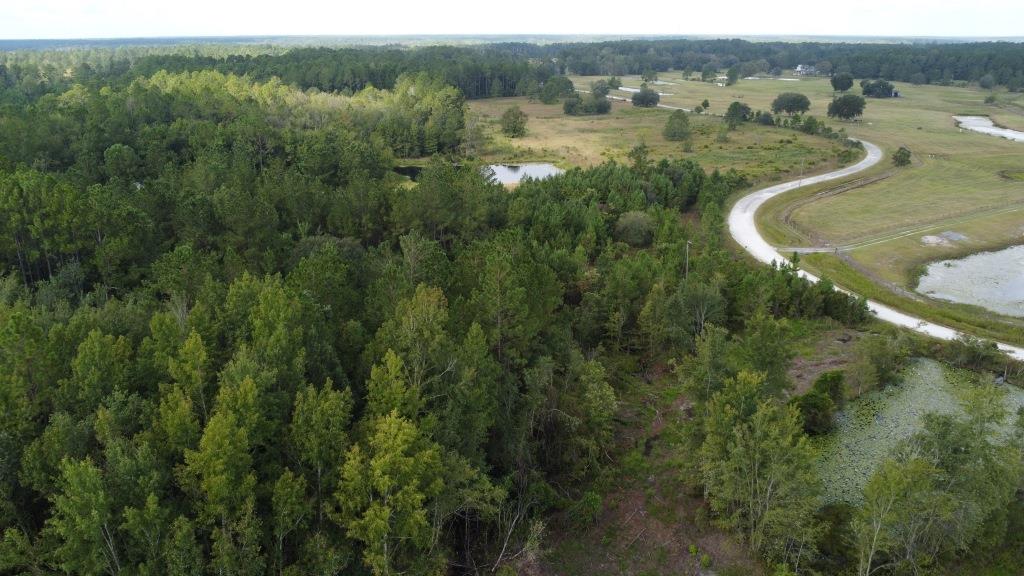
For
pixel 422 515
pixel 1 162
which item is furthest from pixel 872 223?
pixel 1 162

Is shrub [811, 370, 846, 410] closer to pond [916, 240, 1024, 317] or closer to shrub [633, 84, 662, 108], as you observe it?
pond [916, 240, 1024, 317]

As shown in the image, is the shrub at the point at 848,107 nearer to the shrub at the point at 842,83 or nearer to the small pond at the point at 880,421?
the shrub at the point at 842,83

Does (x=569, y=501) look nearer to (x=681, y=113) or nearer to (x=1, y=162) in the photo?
(x=1, y=162)

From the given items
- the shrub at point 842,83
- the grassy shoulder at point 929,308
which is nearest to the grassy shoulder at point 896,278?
the grassy shoulder at point 929,308

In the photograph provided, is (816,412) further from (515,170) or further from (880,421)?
(515,170)

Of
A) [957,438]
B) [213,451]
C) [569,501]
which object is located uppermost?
[213,451]

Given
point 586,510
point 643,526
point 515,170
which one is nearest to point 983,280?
point 643,526

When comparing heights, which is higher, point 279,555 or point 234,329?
point 234,329
